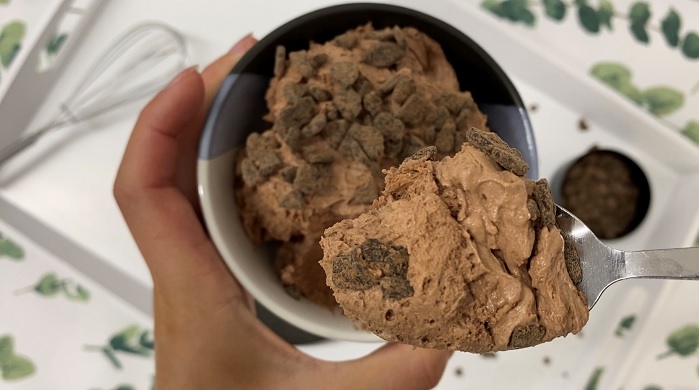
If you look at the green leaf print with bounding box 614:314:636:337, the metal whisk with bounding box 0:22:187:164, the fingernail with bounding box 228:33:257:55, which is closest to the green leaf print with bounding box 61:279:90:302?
the metal whisk with bounding box 0:22:187:164

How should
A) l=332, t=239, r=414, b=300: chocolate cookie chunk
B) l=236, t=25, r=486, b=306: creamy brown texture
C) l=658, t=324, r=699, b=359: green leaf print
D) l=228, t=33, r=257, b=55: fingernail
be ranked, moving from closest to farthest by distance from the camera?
l=332, t=239, r=414, b=300: chocolate cookie chunk, l=236, t=25, r=486, b=306: creamy brown texture, l=228, t=33, r=257, b=55: fingernail, l=658, t=324, r=699, b=359: green leaf print

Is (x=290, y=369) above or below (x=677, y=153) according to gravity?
below

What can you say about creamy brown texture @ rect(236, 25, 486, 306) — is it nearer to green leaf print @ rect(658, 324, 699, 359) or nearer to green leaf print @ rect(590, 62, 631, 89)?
green leaf print @ rect(590, 62, 631, 89)

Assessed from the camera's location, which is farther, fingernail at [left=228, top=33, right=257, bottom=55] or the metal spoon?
fingernail at [left=228, top=33, right=257, bottom=55]

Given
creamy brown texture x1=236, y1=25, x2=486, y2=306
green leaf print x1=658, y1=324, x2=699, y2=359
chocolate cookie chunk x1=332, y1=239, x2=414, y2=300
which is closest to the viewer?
chocolate cookie chunk x1=332, y1=239, x2=414, y2=300

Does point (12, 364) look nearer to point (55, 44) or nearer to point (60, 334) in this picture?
point (60, 334)

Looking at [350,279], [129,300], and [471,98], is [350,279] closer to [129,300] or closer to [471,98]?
[471,98]

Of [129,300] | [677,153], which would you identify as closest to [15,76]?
[129,300]

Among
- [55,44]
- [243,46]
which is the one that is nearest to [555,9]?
[243,46]
